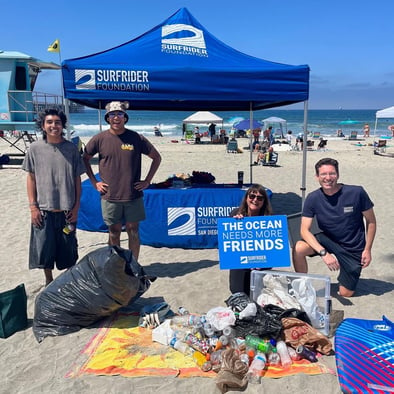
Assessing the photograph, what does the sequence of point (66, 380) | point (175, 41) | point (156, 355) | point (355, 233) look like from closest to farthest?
point (66, 380)
point (156, 355)
point (355, 233)
point (175, 41)

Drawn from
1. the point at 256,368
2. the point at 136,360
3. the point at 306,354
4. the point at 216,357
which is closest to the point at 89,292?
the point at 136,360

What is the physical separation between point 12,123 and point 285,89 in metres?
11.5

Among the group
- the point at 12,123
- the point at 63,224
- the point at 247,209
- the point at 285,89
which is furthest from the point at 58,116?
the point at 12,123

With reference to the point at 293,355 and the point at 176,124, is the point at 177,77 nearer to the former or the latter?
the point at 293,355

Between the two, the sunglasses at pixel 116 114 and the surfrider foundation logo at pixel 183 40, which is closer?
the sunglasses at pixel 116 114

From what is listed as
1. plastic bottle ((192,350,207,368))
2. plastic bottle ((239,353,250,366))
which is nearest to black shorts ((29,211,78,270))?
plastic bottle ((192,350,207,368))

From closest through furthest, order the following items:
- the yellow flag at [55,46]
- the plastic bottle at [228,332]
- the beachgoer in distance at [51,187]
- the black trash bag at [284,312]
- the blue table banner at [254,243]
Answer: the plastic bottle at [228,332], the black trash bag at [284,312], the beachgoer in distance at [51,187], the blue table banner at [254,243], the yellow flag at [55,46]

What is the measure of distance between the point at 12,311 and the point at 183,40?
3974 mm

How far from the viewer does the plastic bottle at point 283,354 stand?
2662mm

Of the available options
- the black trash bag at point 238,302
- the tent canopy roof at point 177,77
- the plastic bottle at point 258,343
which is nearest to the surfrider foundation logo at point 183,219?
the tent canopy roof at point 177,77

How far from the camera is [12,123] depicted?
13039mm

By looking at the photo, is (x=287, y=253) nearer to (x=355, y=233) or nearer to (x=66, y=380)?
(x=355, y=233)

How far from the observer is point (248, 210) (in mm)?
3605

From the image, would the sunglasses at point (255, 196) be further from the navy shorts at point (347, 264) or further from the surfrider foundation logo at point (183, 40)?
the surfrider foundation logo at point (183, 40)
